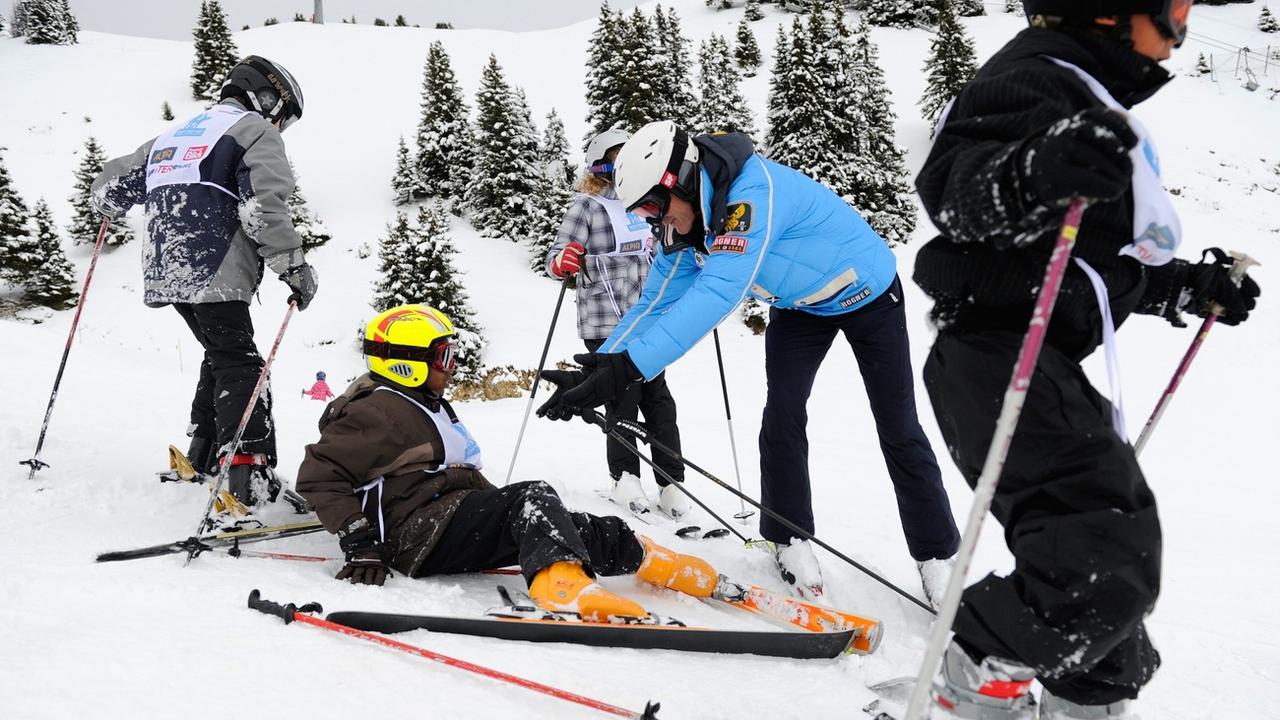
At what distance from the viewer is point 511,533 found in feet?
10.3

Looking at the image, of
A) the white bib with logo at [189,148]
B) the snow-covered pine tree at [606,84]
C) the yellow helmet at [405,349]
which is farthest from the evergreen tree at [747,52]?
the yellow helmet at [405,349]

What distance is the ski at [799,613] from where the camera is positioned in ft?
9.09

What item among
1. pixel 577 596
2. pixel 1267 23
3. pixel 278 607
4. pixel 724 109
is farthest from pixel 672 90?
pixel 1267 23

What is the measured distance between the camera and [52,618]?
2.34 m

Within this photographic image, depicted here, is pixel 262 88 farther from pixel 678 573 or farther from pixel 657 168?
pixel 678 573

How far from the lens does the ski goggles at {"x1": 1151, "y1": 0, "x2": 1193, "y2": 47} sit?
1.71 m

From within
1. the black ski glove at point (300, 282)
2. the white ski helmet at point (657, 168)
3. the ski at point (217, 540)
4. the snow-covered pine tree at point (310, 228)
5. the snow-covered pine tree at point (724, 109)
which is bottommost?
the snow-covered pine tree at point (310, 228)

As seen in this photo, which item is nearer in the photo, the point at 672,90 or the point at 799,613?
the point at 799,613

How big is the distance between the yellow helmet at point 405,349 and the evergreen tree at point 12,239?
22529 mm

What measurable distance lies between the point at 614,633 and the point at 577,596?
0.74 feet

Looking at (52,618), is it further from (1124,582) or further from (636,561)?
(1124,582)

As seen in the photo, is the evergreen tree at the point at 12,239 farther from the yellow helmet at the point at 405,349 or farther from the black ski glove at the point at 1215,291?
the black ski glove at the point at 1215,291

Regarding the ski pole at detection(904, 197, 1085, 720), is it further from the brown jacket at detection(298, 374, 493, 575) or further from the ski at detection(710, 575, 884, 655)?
the brown jacket at detection(298, 374, 493, 575)

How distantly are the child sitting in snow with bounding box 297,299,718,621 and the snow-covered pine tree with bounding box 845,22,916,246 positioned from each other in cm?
1670
